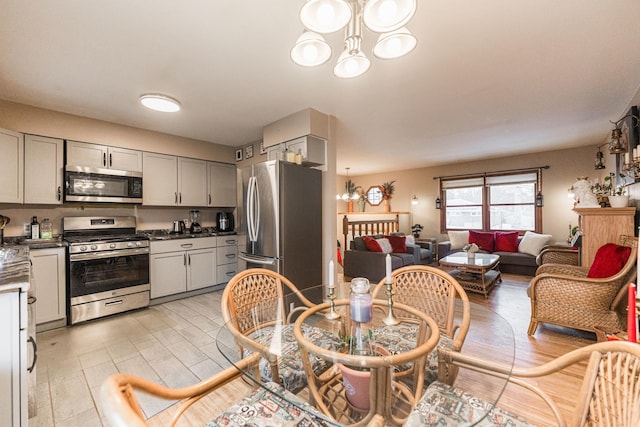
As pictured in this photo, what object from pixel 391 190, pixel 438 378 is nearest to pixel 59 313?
pixel 438 378

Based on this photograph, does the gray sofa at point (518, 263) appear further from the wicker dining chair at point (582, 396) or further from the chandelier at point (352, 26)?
the chandelier at point (352, 26)

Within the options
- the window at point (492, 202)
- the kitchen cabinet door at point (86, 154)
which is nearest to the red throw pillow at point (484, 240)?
the window at point (492, 202)

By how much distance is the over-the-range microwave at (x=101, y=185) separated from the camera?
3.14 meters

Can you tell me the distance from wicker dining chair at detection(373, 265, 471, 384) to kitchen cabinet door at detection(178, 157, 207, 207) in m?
3.40

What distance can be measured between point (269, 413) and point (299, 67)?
7.81ft

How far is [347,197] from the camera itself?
8336mm

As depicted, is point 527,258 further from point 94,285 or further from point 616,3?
point 94,285

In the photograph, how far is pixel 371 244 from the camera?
4.95m

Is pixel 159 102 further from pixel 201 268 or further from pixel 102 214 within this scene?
pixel 201 268

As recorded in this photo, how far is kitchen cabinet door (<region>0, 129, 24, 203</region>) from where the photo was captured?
2693mm

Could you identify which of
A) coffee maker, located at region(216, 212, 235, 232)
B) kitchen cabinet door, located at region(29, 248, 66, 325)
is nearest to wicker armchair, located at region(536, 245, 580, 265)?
coffee maker, located at region(216, 212, 235, 232)

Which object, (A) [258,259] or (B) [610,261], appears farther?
(A) [258,259]

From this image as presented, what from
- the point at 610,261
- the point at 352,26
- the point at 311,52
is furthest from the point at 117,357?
the point at 610,261

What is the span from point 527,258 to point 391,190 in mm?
3782
